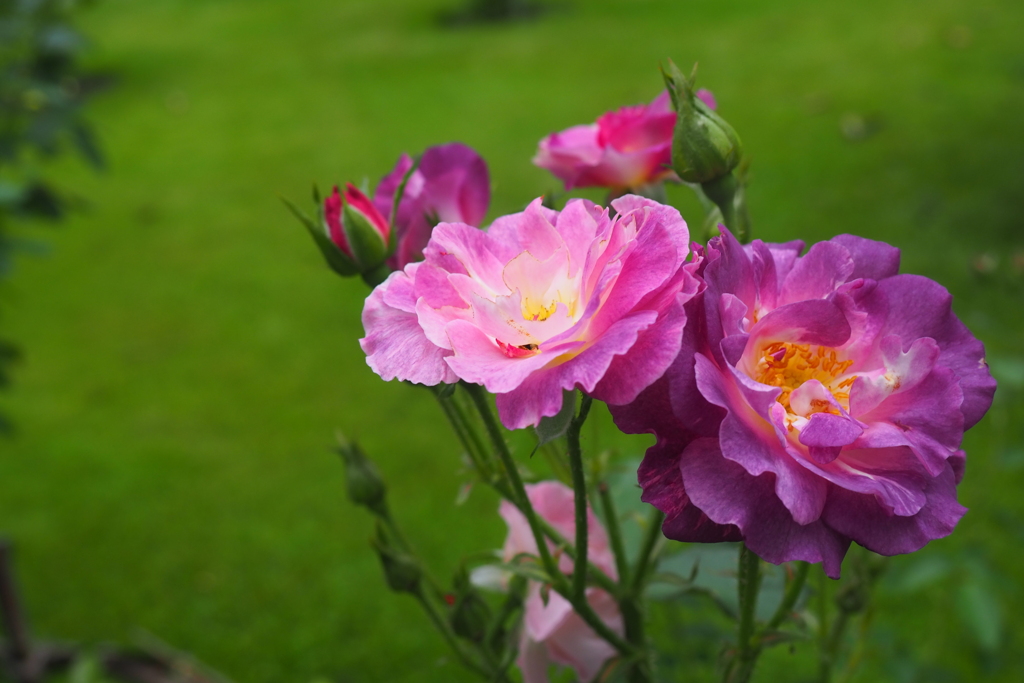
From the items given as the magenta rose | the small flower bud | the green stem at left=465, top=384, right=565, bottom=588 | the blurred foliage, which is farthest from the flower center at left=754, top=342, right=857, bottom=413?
the blurred foliage

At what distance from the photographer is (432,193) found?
1.76ft

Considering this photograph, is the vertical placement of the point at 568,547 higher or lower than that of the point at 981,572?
higher

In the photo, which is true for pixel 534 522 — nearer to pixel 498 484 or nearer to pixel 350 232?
pixel 498 484

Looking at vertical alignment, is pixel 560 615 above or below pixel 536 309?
below

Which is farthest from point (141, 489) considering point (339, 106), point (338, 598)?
point (339, 106)

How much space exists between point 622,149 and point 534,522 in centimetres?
22

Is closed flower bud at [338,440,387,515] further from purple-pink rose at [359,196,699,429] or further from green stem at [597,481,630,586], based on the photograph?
purple-pink rose at [359,196,699,429]

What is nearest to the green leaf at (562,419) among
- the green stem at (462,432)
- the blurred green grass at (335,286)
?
the green stem at (462,432)

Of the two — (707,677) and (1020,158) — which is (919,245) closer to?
(1020,158)

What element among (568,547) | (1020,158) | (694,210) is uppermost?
(568,547)

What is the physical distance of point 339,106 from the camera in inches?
169

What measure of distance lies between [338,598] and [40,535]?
737mm

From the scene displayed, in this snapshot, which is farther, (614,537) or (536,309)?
(614,537)

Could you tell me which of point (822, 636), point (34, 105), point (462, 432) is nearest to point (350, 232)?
point (462, 432)
